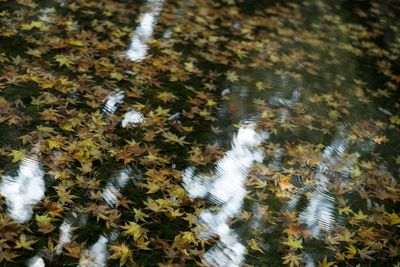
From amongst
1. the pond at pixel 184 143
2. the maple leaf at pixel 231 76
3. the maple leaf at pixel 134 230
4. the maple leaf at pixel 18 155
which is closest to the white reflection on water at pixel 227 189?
the pond at pixel 184 143

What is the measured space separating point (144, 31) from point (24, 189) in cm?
308

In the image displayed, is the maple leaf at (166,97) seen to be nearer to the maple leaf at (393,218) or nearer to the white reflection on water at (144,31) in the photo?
the white reflection on water at (144,31)

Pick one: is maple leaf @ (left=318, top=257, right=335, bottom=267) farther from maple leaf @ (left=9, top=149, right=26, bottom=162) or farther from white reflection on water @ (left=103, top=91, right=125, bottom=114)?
maple leaf @ (left=9, top=149, right=26, bottom=162)

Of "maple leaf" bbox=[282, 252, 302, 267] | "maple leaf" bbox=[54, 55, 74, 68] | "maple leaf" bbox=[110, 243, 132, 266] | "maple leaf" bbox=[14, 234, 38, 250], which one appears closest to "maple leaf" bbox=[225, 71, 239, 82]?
"maple leaf" bbox=[54, 55, 74, 68]

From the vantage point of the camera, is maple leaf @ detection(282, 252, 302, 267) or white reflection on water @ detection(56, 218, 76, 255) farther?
maple leaf @ detection(282, 252, 302, 267)

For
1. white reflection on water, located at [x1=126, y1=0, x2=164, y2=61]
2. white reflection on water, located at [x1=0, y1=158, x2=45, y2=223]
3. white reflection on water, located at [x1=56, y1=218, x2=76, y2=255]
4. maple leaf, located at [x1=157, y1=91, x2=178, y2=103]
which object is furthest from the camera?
white reflection on water, located at [x1=126, y1=0, x2=164, y2=61]

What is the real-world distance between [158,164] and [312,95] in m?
2.49

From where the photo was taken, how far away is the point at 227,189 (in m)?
3.38

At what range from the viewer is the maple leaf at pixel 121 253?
2588 mm

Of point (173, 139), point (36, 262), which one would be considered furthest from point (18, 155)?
point (173, 139)

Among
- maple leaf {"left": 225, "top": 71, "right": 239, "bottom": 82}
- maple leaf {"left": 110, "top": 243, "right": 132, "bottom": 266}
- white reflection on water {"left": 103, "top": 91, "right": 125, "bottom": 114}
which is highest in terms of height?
white reflection on water {"left": 103, "top": 91, "right": 125, "bottom": 114}

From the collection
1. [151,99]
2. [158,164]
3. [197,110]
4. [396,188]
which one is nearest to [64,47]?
[151,99]

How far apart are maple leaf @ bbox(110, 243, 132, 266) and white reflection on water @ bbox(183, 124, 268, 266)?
0.55m

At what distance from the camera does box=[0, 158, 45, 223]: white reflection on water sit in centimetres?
272
